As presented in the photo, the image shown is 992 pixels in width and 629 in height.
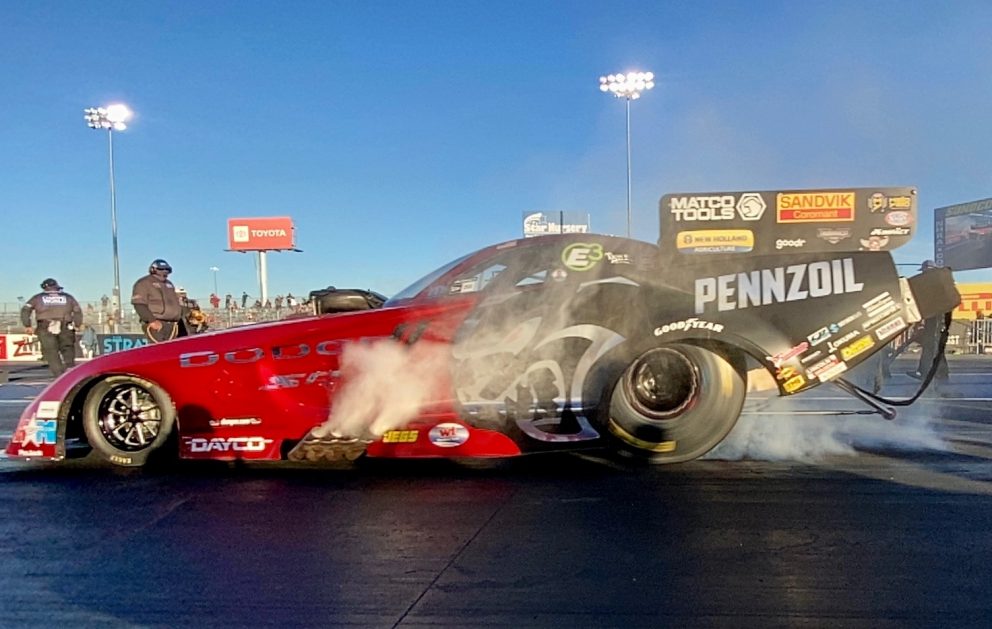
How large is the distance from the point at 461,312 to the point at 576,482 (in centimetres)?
118

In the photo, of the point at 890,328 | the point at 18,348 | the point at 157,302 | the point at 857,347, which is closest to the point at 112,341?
the point at 18,348

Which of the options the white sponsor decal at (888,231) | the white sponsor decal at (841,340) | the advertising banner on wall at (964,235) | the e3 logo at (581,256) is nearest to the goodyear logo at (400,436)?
the e3 logo at (581,256)

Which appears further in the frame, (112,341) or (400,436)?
(112,341)

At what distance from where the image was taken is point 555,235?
4602mm

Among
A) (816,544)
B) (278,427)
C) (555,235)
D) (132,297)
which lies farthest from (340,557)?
(132,297)

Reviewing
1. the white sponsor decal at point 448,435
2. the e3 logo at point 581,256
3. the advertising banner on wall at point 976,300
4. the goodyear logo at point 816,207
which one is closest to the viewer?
the white sponsor decal at point 448,435

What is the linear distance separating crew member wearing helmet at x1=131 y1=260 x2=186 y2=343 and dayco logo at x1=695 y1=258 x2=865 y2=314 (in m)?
5.43

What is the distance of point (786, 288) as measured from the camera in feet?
13.9

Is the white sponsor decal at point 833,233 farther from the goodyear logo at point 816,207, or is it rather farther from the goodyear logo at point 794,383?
the goodyear logo at point 794,383

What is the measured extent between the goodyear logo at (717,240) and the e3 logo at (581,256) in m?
1.01

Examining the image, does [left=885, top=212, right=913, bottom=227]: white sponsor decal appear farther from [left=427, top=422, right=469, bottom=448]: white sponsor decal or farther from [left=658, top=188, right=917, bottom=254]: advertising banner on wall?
[left=427, top=422, right=469, bottom=448]: white sponsor decal

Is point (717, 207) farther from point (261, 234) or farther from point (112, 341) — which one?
point (261, 234)

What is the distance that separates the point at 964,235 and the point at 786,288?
4809 cm

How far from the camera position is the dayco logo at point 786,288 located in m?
4.23
